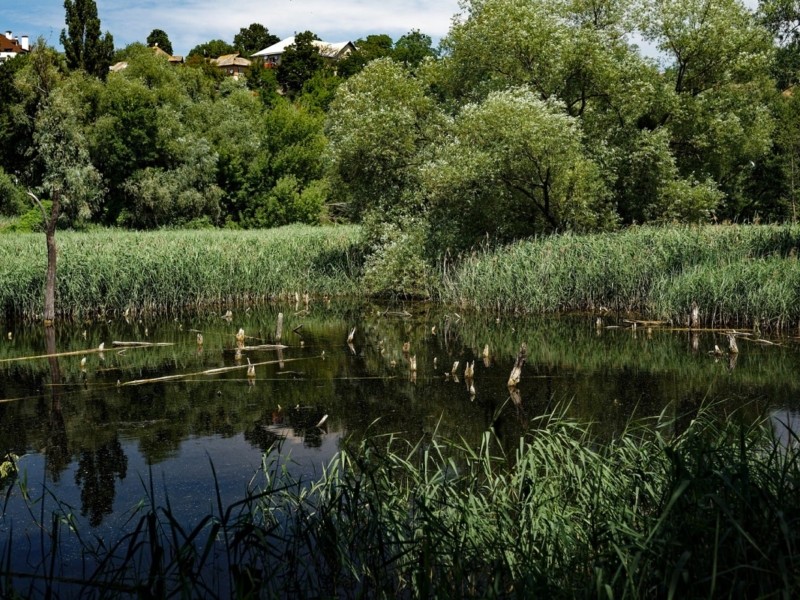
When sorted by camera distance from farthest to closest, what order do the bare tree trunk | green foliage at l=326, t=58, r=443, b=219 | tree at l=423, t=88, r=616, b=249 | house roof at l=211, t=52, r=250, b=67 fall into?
house roof at l=211, t=52, r=250, b=67, green foliage at l=326, t=58, r=443, b=219, tree at l=423, t=88, r=616, b=249, the bare tree trunk

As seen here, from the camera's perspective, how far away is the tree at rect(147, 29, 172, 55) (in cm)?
9788

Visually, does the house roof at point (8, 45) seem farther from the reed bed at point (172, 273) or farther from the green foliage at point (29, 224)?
the reed bed at point (172, 273)

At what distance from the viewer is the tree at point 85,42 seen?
4812 centimetres

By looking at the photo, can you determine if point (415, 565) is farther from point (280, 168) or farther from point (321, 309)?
point (280, 168)

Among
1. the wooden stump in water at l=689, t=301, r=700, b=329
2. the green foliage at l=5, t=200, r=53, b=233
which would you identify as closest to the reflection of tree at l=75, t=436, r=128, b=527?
the wooden stump in water at l=689, t=301, r=700, b=329

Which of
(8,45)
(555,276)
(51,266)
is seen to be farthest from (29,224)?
(8,45)

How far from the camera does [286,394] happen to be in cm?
1216

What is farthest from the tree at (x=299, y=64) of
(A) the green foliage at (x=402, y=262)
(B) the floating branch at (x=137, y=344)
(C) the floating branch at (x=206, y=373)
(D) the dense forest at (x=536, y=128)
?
(C) the floating branch at (x=206, y=373)

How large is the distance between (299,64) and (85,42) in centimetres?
3145

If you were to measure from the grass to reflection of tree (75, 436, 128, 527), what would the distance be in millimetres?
519

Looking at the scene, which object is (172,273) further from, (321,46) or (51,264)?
(321,46)

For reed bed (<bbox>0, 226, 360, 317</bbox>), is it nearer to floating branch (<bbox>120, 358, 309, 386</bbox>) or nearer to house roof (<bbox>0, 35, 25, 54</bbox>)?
floating branch (<bbox>120, 358, 309, 386</bbox>)

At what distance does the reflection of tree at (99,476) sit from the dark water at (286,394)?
0.08 ft

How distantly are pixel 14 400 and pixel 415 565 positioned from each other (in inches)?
352
